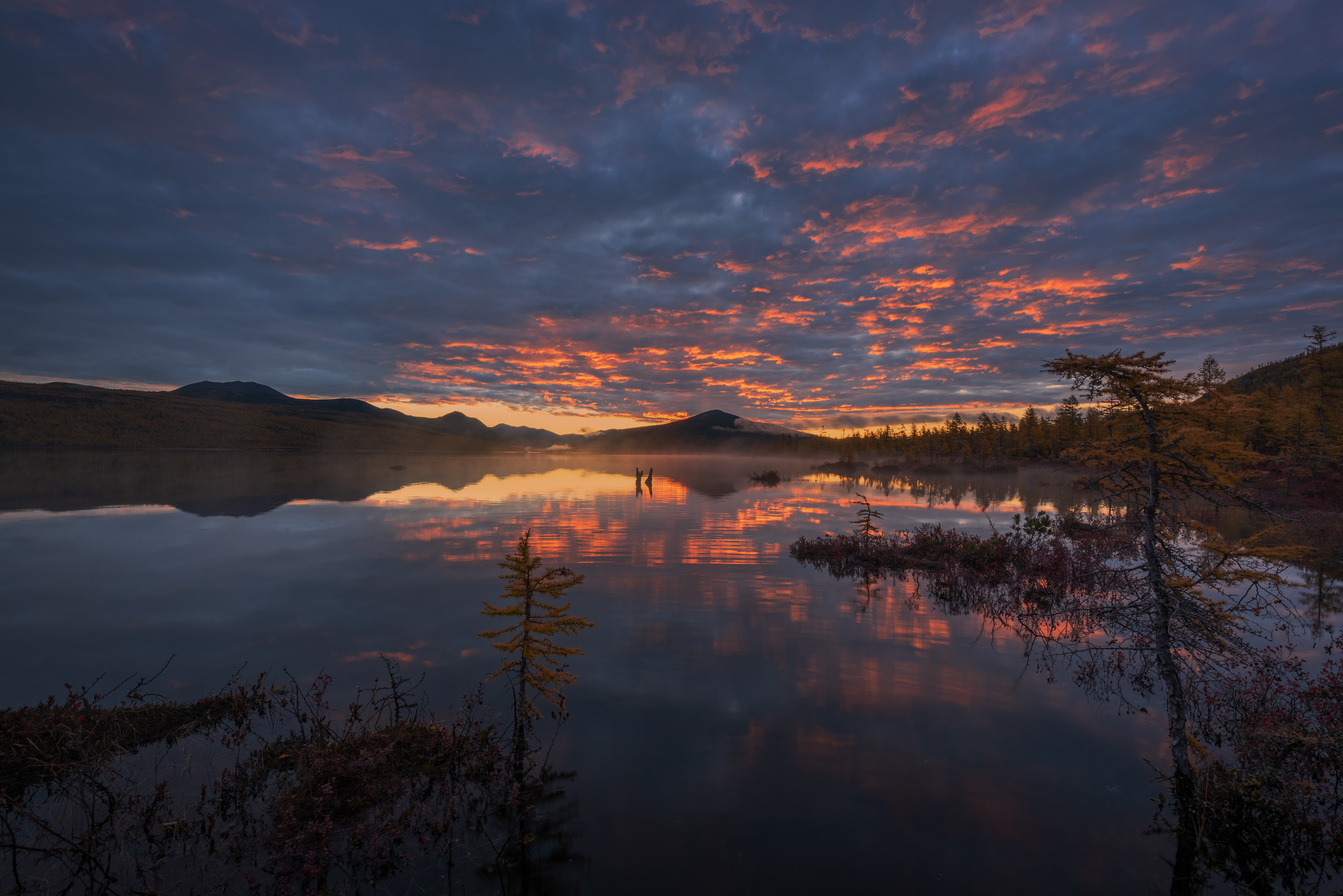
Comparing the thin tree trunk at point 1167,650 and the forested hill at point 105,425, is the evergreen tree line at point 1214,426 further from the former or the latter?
the forested hill at point 105,425

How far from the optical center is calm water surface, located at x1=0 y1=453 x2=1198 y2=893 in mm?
7043

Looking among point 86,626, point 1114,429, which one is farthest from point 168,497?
point 1114,429

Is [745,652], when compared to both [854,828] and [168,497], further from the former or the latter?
[168,497]

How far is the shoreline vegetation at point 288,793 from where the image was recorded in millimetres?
6336

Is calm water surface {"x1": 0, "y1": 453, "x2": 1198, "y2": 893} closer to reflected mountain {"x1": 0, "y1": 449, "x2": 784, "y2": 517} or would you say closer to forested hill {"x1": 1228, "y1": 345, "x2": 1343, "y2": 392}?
reflected mountain {"x1": 0, "y1": 449, "x2": 784, "y2": 517}

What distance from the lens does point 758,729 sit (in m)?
9.75

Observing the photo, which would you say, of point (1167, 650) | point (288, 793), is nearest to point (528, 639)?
point (288, 793)

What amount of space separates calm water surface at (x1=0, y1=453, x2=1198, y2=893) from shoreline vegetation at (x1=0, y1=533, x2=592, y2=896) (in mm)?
1000

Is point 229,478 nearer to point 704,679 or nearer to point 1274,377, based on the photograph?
point 704,679

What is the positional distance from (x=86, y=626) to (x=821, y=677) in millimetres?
20795

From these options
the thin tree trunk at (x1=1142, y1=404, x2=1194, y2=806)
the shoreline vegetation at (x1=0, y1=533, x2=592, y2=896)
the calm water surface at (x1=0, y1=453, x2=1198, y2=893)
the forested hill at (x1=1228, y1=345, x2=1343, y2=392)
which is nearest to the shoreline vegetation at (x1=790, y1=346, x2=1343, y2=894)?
the thin tree trunk at (x1=1142, y1=404, x2=1194, y2=806)

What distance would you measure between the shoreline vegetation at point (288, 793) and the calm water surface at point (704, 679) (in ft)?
3.28

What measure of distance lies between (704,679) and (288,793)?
7795 millimetres

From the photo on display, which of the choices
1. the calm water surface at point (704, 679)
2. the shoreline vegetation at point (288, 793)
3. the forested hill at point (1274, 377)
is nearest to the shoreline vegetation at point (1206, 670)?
the calm water surface at point (704, 679)
